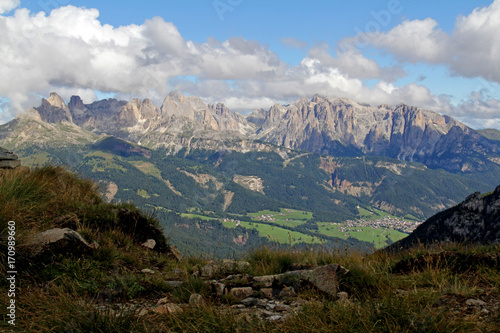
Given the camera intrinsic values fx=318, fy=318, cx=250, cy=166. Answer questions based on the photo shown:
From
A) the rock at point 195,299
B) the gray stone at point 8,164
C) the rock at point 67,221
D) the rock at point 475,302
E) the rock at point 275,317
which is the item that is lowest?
the rock at point 195,299

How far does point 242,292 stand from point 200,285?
90 centimetres

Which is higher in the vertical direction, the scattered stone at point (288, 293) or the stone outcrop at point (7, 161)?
the stone outcrop at point (7, 161)

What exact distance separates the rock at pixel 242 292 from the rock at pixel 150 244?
193 inches

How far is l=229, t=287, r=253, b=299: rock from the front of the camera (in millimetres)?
6602

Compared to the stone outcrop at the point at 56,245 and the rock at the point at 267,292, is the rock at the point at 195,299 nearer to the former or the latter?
the rock at the point at 267,292

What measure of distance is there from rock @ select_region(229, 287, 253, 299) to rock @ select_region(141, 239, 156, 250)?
4.89m

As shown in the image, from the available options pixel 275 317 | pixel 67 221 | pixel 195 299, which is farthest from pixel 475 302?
pixel 67 221

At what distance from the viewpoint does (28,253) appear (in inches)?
271

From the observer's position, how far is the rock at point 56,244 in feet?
23.1

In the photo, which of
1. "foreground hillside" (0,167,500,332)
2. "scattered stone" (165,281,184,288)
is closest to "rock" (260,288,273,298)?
"foreground hillside" (0,167,500,332)

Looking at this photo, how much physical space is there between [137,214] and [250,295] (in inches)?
232

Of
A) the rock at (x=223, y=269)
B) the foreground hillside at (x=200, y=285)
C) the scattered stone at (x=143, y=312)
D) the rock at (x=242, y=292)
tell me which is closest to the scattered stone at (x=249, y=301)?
the foreground hillside at (x=200, y=285)

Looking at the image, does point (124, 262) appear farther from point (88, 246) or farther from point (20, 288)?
point (20, 288)

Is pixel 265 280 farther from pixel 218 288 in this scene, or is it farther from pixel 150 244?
pixel 150 244
